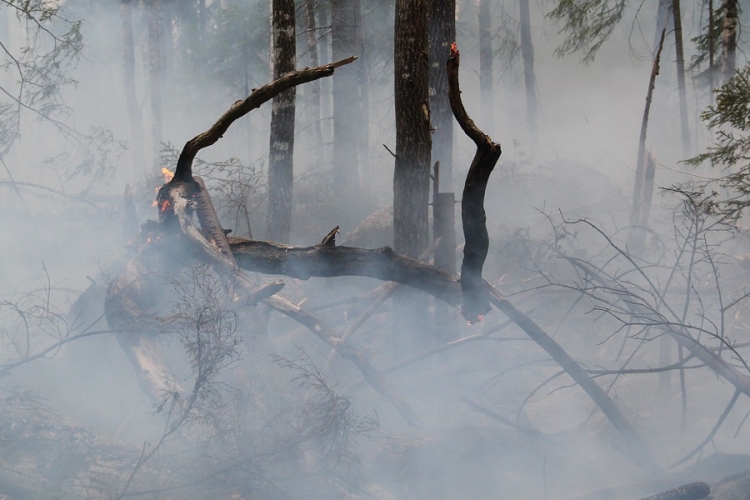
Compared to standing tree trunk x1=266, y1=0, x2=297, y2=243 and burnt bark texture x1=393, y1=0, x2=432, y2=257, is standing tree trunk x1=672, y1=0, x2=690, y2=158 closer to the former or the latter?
burnt bark texture x1=393, y1=0, x2=432, y2=257

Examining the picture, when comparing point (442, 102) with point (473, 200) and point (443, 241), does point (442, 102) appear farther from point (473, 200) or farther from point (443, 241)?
point (473, 200)

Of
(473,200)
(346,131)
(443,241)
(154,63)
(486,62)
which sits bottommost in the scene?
(443,241)

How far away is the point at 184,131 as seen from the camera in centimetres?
3259

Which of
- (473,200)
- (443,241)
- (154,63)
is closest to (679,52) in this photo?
(443,241)

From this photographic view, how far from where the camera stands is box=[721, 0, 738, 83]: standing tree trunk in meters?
10.0

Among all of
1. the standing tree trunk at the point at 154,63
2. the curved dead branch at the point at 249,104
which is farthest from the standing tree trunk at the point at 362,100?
the curved dead branch at the point at 249,104

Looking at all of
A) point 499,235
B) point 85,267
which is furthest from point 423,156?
point 85,267

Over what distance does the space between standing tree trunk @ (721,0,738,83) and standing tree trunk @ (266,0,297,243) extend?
6871 mm

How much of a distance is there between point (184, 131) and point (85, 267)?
66.4 feet

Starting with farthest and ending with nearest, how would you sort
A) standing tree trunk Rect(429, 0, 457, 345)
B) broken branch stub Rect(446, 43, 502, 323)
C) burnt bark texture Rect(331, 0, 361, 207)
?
burnt bark texture Rect(331, 0, 361, 207)
standing tree trunk Rect(429, 0, 457, 345)
broken branch stub Rect(446, 43, 502, 323)

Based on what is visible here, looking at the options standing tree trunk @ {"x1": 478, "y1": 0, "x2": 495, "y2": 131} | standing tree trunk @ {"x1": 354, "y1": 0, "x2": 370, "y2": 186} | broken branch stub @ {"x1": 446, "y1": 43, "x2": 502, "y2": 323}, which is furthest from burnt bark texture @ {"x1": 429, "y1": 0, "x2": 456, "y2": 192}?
standing tree trunk @ {"x1": 478, "y1": 0, "x2": 495, "y2": 131}

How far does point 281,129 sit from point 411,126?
2.95 metres

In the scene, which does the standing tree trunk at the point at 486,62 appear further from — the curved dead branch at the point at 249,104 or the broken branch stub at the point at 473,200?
the broken branch stub at the point at 473,200

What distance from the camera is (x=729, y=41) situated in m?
10.2
